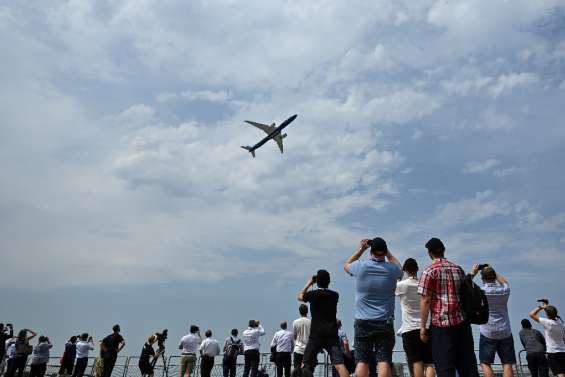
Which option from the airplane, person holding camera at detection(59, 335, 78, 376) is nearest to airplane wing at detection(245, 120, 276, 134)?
the airplane

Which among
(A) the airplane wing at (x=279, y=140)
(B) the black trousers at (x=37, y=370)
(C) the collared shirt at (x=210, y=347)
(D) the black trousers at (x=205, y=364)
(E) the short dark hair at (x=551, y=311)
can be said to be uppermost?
(A) the airplane wing at (x=279, y=140)

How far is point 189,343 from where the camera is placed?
14.8m

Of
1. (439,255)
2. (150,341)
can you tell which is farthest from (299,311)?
(150,341)

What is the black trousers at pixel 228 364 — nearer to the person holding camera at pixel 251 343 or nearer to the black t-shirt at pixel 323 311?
the person holding camera at pixel 251 343

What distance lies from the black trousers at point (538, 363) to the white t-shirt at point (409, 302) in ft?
18.6

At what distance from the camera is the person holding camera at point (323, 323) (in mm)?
6652

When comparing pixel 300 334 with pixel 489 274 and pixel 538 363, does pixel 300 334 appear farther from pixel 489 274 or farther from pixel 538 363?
pixel 538 363

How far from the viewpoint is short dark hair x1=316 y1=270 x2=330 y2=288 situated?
22.6 ft

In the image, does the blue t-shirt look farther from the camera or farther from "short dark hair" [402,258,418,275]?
the camera

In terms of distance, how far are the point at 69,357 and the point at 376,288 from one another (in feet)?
52.3

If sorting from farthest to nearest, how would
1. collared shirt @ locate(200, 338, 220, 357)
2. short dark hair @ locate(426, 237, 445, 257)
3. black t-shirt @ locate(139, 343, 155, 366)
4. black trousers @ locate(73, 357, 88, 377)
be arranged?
black trousers @ locate(73, 357, 88, 377), black t-shirt @ locate(139, 343, 155, 366), collared shirt @ locate(200, 338, 220, 357), short dark hair @ locate(426, 237, 445, 257)

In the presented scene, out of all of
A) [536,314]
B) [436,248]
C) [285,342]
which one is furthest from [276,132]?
[436,248]

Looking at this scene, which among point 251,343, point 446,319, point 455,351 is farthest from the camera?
point 251,343

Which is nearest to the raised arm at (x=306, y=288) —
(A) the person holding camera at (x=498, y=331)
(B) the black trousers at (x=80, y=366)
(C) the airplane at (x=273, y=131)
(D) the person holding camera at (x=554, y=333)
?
(A) the person holding camera at (x=498, y=331)
